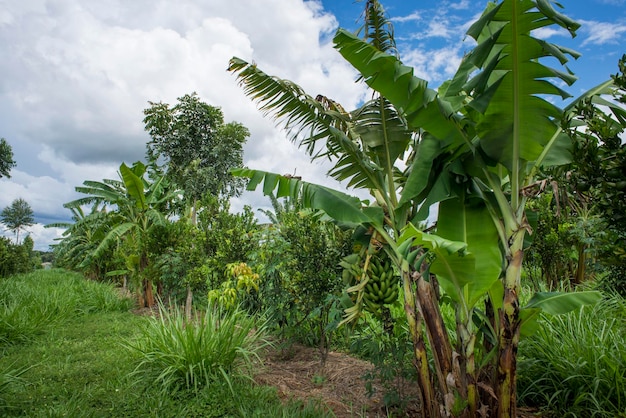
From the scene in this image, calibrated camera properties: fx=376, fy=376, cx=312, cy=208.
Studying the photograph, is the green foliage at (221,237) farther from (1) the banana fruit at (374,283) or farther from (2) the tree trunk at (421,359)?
(2) the tree trunk at (421,359)

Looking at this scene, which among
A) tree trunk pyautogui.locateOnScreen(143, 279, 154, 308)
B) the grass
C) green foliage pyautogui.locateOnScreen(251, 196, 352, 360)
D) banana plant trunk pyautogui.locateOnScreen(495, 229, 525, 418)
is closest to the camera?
banana plant trunk pyautogui.locateOnScreen(495, 229, 525, 418)

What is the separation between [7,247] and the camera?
16.5m

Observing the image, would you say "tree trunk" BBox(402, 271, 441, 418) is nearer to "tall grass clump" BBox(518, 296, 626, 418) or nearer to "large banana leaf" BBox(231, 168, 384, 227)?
"large banana leaf" BBox(231, 168, 384, 227)

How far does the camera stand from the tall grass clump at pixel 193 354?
4.20 meters

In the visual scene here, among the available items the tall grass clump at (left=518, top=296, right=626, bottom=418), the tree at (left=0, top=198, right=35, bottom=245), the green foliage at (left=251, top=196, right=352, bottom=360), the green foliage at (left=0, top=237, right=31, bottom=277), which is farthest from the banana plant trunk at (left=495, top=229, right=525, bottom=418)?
the tree at (left=0, top=198, right=35, bottom=245)

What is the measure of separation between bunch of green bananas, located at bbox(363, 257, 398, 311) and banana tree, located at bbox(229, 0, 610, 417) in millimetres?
168

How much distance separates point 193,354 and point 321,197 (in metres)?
2.35

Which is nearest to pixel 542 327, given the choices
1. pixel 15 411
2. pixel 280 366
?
pixel 280 366

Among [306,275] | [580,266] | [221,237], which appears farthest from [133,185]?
[580,266]

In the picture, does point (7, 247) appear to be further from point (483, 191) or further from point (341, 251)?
point (483, 191)

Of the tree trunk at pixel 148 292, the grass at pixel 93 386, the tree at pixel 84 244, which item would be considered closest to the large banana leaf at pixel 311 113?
the grass at pixel 93 386

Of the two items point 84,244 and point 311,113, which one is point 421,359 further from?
point 84,244

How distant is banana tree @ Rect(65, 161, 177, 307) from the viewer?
10891 millimetres

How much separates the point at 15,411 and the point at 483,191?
200 inches
